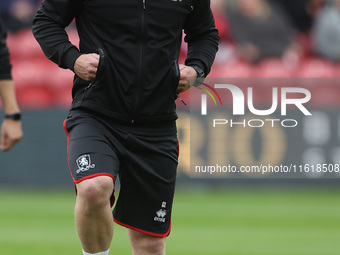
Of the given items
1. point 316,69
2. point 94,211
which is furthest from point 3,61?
point 316,69

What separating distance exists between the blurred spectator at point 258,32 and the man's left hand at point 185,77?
32.8 feet

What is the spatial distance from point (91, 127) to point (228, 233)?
188 inches

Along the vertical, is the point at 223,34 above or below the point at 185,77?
above

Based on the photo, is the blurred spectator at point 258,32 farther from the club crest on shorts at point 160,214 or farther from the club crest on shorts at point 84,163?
the club crest on shorts at point 84,163

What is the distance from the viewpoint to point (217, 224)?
1012 centimetres

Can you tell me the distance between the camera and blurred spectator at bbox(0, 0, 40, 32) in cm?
1568

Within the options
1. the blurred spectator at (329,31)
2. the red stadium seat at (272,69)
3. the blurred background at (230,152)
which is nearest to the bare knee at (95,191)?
the blurred background at (230,152)

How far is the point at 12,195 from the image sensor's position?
1311cm

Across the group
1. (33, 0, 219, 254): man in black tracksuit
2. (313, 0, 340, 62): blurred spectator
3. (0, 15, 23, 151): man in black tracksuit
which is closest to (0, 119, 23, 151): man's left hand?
(0, 15, 23, 151): man in black tracksuit

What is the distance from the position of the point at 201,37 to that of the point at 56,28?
1019mm

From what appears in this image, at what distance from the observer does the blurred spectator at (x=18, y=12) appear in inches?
617

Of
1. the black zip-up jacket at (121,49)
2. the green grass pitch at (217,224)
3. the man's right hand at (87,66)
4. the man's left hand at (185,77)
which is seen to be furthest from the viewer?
the green grass pitch at (217,224)

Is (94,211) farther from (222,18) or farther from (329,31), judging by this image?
(329,31)

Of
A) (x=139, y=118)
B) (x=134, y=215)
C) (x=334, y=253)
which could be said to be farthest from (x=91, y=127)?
(x=334, y=253)
